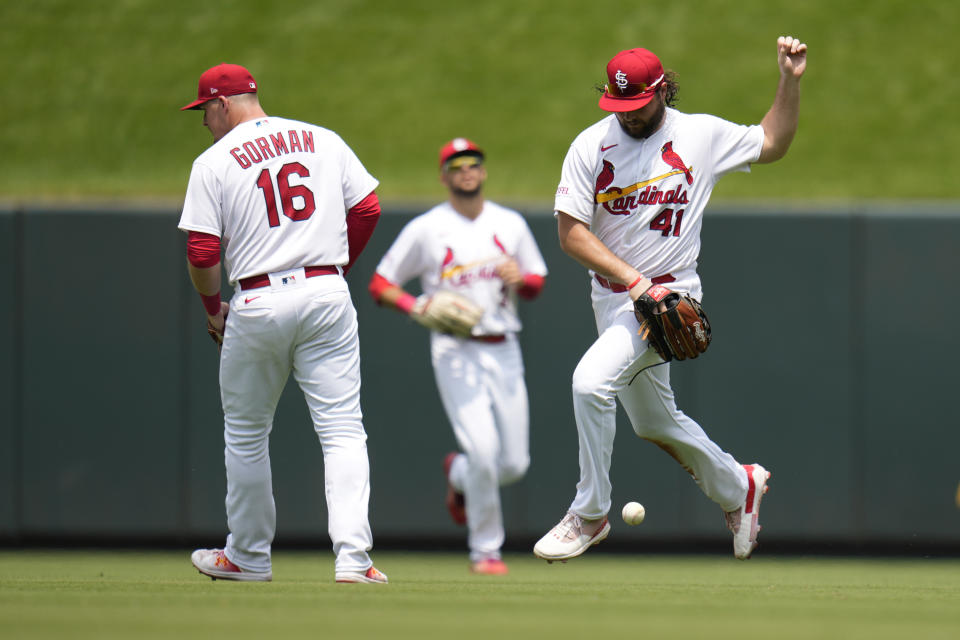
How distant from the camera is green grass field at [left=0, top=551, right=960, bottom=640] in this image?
342cm

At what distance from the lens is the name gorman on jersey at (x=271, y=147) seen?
4.97 meters

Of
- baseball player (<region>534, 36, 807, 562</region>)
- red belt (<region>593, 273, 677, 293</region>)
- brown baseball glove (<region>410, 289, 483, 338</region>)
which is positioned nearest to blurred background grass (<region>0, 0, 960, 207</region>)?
brown baseball glove (<region>410, 289, 483, 338</region>)

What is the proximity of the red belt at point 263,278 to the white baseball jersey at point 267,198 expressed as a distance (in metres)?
0.02

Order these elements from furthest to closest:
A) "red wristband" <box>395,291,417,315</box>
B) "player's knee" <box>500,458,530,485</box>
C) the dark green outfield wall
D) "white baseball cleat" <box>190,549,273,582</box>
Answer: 1. the dark green outfield wall
2. "player's knee" <box>500,458,530,485</box>
3. "red wristband" <box>395,291,417,315</box>
4. "white baseball cleat" <box>190,549,273,582</box>

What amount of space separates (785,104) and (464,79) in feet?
22.3

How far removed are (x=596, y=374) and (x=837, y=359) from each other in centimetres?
350

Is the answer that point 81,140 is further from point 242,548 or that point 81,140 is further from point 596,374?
point 596,374

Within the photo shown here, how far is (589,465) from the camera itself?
16.8ft

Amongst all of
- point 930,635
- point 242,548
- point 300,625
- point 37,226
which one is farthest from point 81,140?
point 930,635

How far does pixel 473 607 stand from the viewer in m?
4.05

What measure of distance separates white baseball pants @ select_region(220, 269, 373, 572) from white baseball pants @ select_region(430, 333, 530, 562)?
5.54 feet

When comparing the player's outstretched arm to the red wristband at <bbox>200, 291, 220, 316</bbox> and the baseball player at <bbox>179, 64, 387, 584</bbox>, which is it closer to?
the baseball player at <bbox>179, 64, 387, 584</bbox>

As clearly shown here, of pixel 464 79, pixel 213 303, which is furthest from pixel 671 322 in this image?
pixel 464 79

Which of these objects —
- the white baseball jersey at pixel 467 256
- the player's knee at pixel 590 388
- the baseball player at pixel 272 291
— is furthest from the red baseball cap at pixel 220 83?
the white baseball jersey at pixel 467 256
